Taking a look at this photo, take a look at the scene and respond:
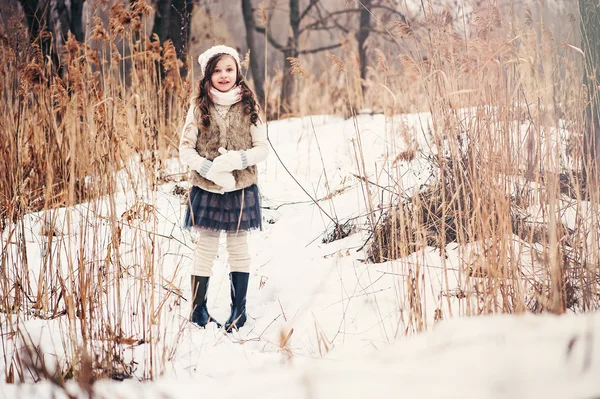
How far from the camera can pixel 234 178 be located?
2.15m

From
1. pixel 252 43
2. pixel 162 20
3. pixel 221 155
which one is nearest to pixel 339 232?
pixel 221 155

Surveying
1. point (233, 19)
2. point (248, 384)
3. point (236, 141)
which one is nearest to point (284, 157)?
point (236, 141)

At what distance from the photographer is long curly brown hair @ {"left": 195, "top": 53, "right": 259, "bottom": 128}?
7.19 ft

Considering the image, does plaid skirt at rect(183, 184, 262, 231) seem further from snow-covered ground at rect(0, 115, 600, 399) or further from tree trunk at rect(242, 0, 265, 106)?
tree trunk at rect(242, 0, 265, 106)

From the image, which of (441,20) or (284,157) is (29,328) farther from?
(284,157)

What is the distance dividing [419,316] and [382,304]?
1.52ft

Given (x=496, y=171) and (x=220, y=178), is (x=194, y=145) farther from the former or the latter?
(x=496, y=171)

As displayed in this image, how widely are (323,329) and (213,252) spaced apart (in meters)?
0.58

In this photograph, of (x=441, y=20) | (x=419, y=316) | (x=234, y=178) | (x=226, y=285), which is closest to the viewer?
(x=419, y=316)

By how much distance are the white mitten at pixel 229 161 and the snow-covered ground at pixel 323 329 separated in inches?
14.0

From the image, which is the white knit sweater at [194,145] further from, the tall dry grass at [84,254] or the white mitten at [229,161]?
the tall dry grass at [84,254]

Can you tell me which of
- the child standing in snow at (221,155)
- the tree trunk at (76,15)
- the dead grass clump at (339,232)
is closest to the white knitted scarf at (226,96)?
the child standing in snow at (221,155)

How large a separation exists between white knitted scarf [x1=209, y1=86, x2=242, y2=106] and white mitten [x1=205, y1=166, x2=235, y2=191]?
0.98 ft

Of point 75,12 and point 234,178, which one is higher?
point 75,12
